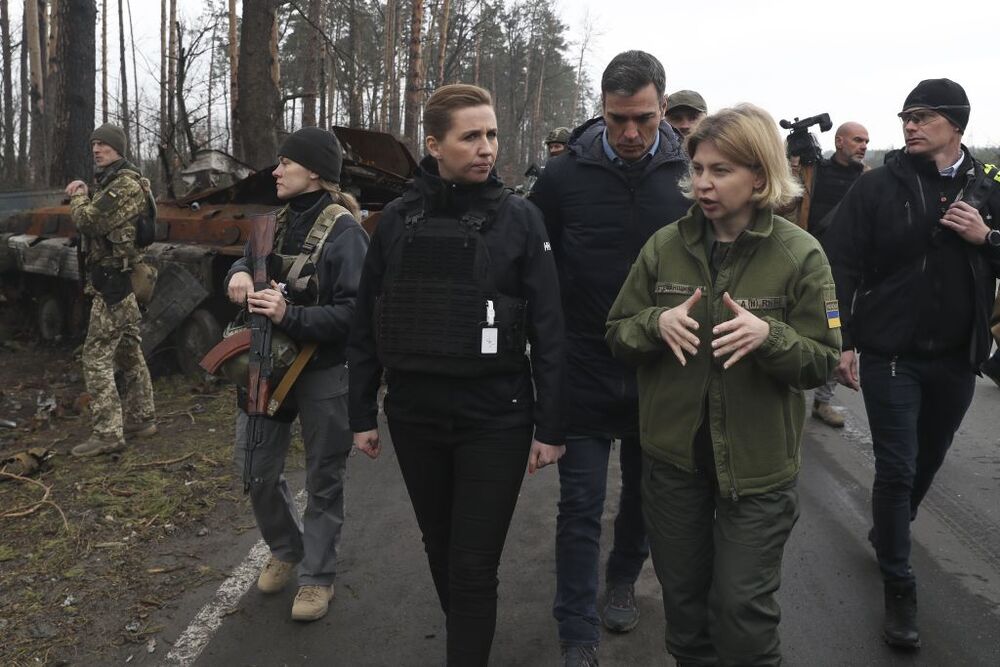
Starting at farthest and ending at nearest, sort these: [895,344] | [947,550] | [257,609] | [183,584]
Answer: [947,550], [183,584], [257,609], [895,344]

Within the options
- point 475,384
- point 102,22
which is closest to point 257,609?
point 475,384

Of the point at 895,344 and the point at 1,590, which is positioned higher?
Answer: the point at 895,344

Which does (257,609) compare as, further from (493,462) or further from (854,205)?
(854,205)

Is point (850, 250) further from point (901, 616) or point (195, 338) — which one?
point (195, 338)

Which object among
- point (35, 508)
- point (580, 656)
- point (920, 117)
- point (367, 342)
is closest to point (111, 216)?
point (35, 508)

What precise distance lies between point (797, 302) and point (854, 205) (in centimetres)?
142

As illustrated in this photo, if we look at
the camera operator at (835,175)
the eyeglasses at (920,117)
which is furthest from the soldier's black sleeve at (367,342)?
the camera operator at (835,175)

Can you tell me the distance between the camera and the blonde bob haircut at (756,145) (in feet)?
7.58

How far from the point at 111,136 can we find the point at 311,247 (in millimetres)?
3328

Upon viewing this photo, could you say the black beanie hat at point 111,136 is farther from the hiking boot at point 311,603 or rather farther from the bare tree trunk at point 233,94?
the bare tree trunk at point 233,94

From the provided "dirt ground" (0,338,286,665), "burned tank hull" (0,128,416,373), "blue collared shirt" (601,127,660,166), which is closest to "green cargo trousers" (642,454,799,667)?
"blue collared shirt" (601,127,660,166)

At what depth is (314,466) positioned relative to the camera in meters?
3.53

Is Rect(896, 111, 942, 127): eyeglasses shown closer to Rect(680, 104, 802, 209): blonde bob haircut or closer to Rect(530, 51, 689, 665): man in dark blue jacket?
Rect(530, 51, 689, 665): man in dark blue jacket

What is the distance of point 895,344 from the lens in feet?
10.9
